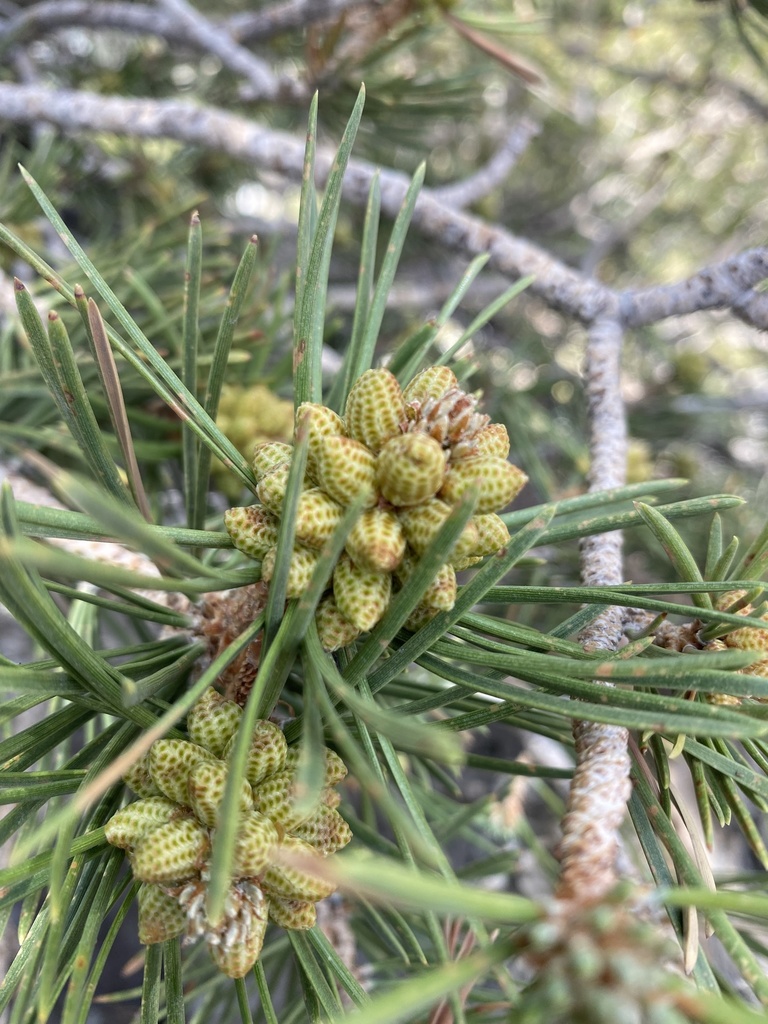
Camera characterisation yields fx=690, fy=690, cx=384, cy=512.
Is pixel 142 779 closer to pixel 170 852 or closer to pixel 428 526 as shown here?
pixel 170 852

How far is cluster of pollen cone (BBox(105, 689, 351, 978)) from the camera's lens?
0.31 m

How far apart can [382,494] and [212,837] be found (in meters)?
0.18

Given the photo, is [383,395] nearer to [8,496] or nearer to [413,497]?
[413,497]

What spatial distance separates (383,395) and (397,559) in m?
0.08

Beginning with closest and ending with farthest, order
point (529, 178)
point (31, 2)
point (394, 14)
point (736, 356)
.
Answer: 1. point (394, 14)
2. point (31, 2)
3. point (529, 178)
4. point (736, 356)

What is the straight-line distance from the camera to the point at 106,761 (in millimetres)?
355

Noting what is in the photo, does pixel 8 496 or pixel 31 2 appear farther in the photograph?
pixel 31 2

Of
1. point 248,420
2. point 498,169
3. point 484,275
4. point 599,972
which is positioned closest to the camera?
point 599,972

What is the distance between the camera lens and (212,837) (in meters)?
0.33

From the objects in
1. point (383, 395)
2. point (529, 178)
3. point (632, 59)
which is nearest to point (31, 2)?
point (529, 178)

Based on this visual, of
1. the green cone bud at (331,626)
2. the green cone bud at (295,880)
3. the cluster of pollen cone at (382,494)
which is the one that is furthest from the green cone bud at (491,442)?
the green cone bud at (295,880)

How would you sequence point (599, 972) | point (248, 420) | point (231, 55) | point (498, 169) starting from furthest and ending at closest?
point (498, 169), point (231, 55), point (248, 420), point (599, 972)

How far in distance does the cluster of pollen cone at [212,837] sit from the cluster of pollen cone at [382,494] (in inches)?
2.8

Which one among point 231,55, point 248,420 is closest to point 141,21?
point 231,55
